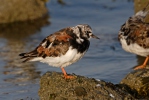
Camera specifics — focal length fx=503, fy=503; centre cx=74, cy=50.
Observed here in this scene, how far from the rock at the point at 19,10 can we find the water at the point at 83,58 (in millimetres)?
228

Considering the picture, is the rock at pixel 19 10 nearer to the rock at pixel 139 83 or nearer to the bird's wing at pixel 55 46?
the bird's wing at pixel 55 46

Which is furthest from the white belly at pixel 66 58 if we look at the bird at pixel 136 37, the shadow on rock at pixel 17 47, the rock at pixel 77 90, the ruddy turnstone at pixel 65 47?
the bird at pixel 136 37

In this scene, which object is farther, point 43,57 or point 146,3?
point 146,3

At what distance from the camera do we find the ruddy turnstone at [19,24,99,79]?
270 inches

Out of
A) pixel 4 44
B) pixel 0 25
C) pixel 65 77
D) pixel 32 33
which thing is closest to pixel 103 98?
pixel 65 77

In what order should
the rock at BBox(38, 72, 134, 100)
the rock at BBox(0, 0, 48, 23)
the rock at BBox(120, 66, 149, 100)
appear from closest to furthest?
1. the rock at BBox(38, 72, 134, 100)
2. the rock at BBox(120, 66, 149, 100)
3. the rock at BBox(0, 0, 48, 23)

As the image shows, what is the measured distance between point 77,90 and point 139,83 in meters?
1.19

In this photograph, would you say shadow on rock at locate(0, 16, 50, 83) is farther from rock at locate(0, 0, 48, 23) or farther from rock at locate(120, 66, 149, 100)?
rock at locate(120, 66, 149, 100)

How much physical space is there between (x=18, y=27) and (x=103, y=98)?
6.09m

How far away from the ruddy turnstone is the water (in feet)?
2.67

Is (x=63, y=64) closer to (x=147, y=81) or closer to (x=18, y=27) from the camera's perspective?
(x=147, y=81)

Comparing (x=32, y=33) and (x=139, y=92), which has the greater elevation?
(x=32, y=33)

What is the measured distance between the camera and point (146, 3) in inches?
396

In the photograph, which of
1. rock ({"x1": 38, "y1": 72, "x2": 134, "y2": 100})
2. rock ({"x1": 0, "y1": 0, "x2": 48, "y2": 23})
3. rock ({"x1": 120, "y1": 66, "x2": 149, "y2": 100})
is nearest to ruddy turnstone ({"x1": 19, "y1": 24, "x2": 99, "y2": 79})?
rock ({"x1": 38, "y1": 72, "x2": 134, "y2": 100})
